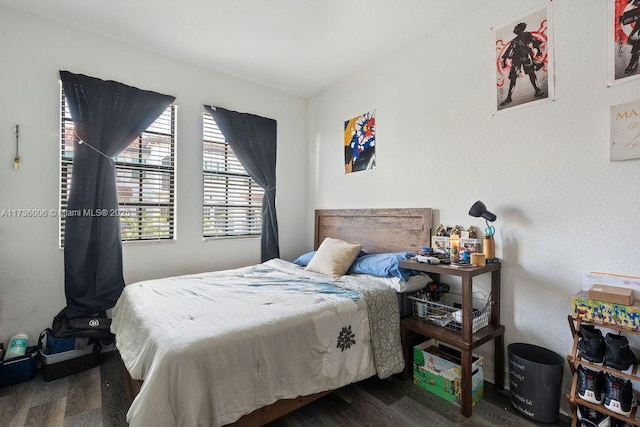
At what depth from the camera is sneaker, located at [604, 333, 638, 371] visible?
1.45m

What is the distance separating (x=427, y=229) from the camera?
2.54 m

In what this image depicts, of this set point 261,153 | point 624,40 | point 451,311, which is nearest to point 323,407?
point 451,311

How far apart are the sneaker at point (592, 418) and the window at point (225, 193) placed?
3014 mm

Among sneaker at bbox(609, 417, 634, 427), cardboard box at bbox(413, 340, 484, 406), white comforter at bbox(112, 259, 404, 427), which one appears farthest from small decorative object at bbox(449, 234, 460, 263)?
sneaker at bbox(609, 417, 634, 427)

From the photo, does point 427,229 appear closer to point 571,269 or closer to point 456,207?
point 456,207

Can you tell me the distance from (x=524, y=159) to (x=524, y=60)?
0.67 meters

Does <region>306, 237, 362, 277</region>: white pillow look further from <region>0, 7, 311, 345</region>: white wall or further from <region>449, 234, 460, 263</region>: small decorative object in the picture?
<region>0, 7, 311, 345</region>: white wall

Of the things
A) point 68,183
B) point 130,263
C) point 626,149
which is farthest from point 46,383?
point 626,149

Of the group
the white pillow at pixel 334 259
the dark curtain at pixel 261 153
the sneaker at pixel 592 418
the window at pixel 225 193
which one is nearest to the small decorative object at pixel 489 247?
the sneaker at pixel 592 418

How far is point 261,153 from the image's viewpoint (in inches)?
139

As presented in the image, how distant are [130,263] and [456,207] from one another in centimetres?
287

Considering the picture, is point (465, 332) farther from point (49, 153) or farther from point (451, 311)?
point (49, 153)

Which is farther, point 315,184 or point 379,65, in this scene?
point 315,184

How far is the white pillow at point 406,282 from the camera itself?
2215 millimetres
